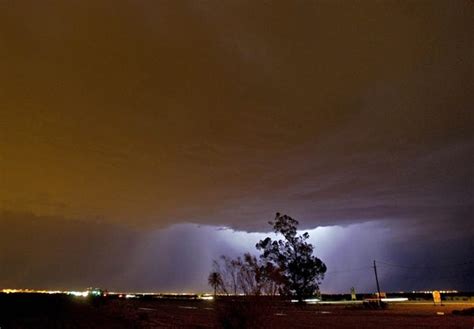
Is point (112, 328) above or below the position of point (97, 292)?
below

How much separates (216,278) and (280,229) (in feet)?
211

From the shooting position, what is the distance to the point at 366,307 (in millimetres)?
58375

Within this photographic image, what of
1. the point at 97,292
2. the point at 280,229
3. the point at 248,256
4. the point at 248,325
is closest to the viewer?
the point at 248,325

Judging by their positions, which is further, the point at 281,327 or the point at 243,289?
the point at 281,327

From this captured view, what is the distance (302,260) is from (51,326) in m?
54.2

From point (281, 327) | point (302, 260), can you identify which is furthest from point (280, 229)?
point (281, 327)

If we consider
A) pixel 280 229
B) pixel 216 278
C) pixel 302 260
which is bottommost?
pixel 216 278

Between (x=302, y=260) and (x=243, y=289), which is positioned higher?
(x=302, y=260)

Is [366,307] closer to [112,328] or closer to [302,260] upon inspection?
[302,260]

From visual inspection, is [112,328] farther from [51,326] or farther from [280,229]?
[280,229]

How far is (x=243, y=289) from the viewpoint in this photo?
18344 millimetres

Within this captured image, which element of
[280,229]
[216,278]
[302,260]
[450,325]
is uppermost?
[280,229]

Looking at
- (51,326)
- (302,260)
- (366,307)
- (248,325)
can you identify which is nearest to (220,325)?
(248,325)

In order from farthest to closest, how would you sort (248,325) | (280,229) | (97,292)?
(280,229)
(97,292)
(248,325)
